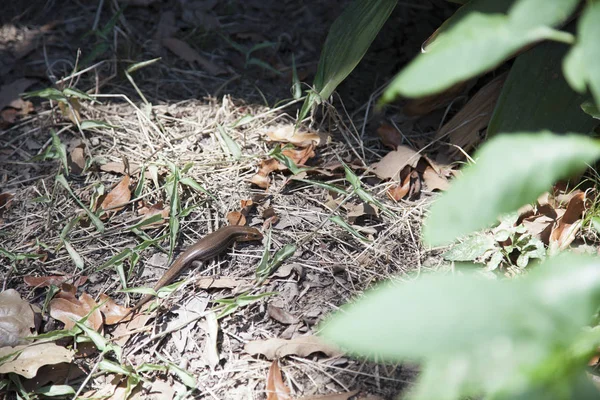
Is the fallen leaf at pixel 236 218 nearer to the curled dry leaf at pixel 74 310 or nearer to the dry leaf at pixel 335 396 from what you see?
the curled dry leaf at pixel 74 310

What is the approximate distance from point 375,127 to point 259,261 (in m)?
1.20

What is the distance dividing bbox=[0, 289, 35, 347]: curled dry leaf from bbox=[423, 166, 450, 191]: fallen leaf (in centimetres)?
201

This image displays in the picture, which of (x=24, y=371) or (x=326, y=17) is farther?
(x=326, y=17)

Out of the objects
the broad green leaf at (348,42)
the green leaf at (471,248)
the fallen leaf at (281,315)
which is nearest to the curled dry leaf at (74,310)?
the fallen leaf at (281,315)

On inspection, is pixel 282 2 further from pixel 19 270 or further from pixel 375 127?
pixel 19 270

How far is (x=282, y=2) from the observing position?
4.19 metres

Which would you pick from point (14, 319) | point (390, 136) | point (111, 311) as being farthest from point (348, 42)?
point (14, 319)

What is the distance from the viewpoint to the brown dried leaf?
96.1 inches

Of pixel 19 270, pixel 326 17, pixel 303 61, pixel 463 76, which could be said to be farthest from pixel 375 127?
pixel 463 76

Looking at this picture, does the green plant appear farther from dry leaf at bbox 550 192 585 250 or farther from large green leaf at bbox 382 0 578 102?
dry leaf at bbox 550 192 585 250

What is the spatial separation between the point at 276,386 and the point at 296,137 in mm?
1513

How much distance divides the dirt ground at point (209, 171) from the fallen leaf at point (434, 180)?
0.06 m

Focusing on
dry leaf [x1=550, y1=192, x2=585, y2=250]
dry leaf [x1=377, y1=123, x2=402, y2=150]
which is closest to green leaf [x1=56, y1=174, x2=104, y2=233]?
dry leaf [x1=377, y1=123, x2=402, y2=150]

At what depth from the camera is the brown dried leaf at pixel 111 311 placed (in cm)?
244
